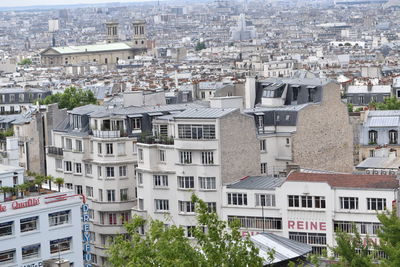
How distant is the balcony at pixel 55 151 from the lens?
6625 centimetres

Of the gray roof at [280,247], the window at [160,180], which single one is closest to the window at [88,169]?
the window at [160,180]

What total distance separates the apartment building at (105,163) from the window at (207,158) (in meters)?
5.83

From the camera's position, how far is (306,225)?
54188mm

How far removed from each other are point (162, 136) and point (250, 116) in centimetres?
383

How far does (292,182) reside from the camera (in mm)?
54188

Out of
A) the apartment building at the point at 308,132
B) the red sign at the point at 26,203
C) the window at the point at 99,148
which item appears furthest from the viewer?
the window at the point at 99,148

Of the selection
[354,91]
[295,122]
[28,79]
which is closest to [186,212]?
[295,122]

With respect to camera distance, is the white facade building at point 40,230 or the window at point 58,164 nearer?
the white facade building at point 40,230

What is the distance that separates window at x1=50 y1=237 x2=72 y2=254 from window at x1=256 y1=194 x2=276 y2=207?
8328 millimetres

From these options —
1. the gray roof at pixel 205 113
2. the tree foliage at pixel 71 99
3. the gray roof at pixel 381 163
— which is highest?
the gray roof at pixel 205 113

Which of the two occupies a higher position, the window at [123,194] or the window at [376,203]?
the window at [376,203]

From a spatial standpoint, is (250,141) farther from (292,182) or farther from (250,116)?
(292,182)

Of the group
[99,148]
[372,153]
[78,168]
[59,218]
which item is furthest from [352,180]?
[372,153]

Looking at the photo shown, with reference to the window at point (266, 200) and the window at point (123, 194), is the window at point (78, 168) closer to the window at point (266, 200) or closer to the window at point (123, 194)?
the window at point (123, 194)
